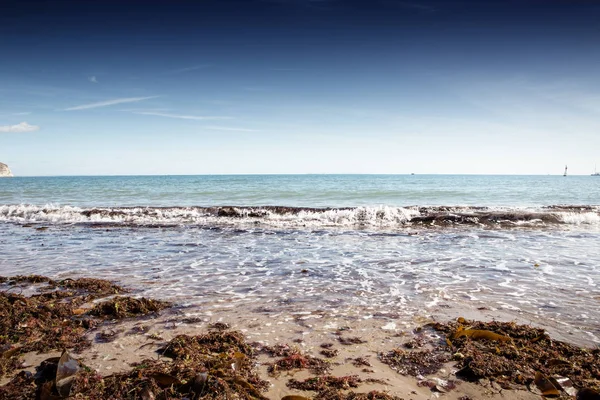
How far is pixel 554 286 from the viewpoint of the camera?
24.2 feet

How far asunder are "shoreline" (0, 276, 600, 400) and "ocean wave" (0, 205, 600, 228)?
12288 mm

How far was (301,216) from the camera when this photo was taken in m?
20.5

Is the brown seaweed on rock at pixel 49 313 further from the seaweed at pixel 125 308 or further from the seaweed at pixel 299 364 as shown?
the seaweed at pixel 299 364

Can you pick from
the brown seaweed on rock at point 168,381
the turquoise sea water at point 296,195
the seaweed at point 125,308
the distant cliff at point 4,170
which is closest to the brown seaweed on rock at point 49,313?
the seaweed at point 125,308

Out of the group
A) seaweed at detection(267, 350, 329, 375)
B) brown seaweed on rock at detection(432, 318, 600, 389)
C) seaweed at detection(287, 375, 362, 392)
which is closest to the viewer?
seaweed at detection(287, 375, 362, 392)

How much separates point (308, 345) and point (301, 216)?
625 inches

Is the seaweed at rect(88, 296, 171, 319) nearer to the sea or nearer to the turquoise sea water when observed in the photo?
the sea

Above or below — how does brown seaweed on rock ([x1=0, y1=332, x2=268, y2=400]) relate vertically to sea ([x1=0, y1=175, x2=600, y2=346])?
above

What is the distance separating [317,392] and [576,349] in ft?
11.6

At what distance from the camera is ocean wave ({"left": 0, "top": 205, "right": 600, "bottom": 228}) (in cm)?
1839

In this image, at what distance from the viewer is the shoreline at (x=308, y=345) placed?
3.76 metres

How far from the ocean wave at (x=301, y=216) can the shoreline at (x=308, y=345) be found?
484 inches

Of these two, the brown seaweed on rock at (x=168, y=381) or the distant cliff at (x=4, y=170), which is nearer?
the brown seaweed on rock at (x=168, y=381)

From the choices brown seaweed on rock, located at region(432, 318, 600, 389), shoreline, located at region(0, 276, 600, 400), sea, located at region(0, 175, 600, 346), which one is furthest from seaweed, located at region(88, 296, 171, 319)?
brown seaweed on rock, located at region(432, 318, 600, 389)
